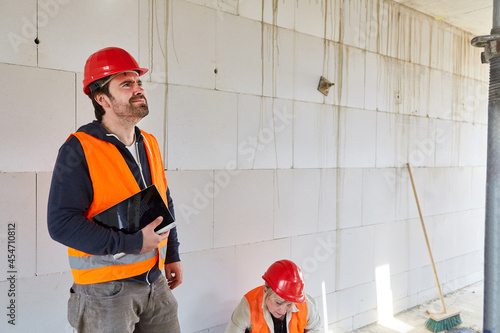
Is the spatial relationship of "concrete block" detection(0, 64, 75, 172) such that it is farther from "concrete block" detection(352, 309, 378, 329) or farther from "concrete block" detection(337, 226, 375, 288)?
"concrete block" detection(352, 309, 378, 329)

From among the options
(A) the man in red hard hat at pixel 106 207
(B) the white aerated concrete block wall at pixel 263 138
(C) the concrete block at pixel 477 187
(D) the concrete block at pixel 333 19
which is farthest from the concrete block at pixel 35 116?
(C) the concrete block at pixel 477 187

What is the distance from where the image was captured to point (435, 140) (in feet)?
13.0

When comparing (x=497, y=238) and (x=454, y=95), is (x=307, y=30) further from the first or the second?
(x=454, y=95)

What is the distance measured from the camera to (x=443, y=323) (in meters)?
3.23

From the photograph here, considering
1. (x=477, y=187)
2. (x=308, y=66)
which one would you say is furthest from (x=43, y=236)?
(x=477, y=187)

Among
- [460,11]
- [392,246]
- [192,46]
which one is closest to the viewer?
[192,46]

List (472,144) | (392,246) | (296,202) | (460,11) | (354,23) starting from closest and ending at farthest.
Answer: (296,202) < (354,23) < (392,246) < (460,11) < (472,144)

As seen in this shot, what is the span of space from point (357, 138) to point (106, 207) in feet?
7.72

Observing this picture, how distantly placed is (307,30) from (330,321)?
222cm

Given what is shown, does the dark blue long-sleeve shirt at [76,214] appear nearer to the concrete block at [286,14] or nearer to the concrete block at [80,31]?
the concrete block at [80,31]

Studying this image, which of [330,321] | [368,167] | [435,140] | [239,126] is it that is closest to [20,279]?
[239,126]

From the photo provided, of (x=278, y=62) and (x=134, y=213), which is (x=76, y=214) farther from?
(x=278, y=62)

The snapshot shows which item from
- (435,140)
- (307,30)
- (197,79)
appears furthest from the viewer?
(435,140)

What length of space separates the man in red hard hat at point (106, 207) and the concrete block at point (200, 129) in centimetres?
66
